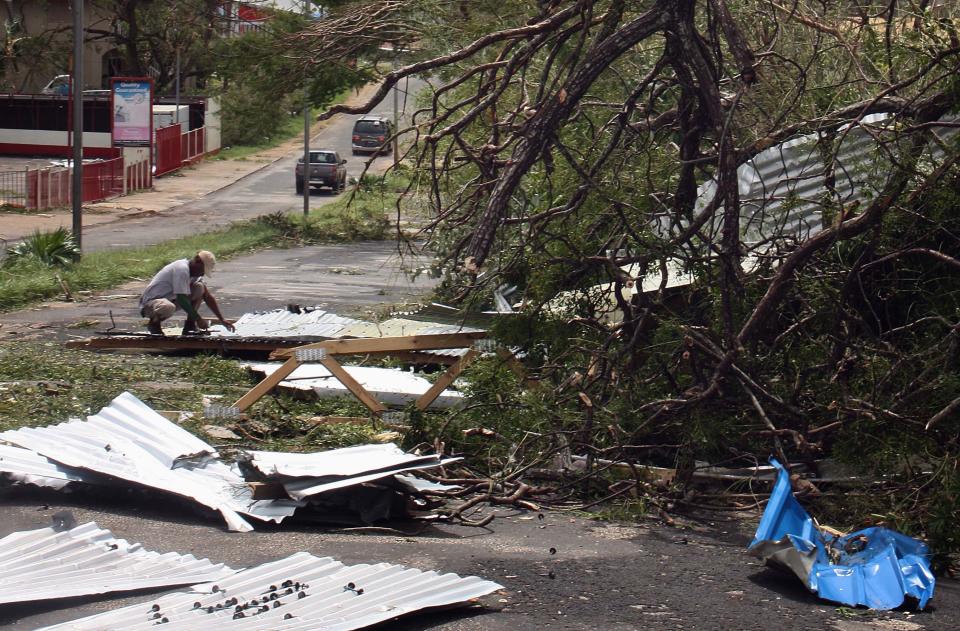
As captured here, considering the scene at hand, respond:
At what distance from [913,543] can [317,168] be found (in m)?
34.5

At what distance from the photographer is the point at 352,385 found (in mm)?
8664

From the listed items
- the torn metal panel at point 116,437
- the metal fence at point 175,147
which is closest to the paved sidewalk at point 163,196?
the metal fence at point 175,147

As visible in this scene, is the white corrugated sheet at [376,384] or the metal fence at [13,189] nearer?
the white corrugated sheet at [376,384]

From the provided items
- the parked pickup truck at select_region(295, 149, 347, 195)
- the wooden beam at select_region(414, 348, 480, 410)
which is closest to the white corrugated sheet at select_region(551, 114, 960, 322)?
the wooden beam at select_region(414, 348, 480, 410)

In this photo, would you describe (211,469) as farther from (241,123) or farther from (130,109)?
(241,123)

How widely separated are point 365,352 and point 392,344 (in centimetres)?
21

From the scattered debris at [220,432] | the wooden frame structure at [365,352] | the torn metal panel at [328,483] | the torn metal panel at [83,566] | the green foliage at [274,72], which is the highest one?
the green foliage at [274,72]

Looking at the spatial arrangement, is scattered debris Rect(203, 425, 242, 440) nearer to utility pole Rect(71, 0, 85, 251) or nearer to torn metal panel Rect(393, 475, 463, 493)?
torn metal panel Rect(393, 475, 463, 493)

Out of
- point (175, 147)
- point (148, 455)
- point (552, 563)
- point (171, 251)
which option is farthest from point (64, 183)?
point (552, 563)

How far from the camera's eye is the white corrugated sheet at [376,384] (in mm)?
9391

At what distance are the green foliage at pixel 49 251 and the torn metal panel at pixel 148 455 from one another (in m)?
11.7

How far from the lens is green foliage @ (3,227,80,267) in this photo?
1861 cm

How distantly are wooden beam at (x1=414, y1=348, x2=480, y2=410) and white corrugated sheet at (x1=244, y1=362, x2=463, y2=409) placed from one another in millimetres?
334

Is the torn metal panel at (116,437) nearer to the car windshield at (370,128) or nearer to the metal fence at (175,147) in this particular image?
the metal fence at (175,147)
